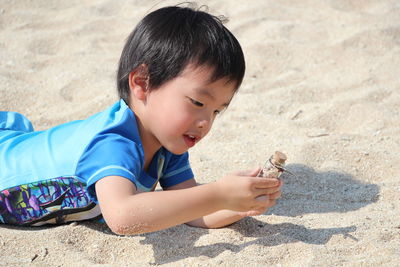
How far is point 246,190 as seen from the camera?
1752mm

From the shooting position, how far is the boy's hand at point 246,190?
1754 mm

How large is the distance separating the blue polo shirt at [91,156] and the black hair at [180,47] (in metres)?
0.18

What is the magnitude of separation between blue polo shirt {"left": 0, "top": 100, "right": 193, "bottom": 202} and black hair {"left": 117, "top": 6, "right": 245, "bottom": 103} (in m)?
0.18

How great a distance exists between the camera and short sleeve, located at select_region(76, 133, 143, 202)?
1822 mm

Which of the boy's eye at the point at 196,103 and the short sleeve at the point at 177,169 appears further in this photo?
the short sleeve at the point at 177,169

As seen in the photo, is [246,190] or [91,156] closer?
[246,190]

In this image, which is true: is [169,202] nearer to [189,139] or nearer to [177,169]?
[189,139]

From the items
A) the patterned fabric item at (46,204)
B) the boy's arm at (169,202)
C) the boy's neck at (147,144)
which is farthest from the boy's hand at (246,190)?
the patterned fabric item at (46,204)

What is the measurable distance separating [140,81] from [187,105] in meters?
0.24

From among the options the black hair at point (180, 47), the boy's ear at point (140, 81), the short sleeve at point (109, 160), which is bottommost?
the short sleeve at point (109, 160)

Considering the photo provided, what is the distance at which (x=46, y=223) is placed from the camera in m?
2.21

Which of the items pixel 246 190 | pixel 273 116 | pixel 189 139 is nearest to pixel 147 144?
pixel 189 139

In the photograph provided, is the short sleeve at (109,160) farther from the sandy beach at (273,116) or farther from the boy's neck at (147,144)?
the sandy beach at (273,116)

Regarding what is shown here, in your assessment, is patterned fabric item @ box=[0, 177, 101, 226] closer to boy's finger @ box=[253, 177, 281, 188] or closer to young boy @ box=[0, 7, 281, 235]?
young boy @ box=[0, 7, 281, 235]
